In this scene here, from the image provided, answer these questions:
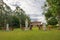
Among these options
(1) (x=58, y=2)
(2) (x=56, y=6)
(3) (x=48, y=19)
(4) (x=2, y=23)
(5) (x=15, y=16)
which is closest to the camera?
(1) (x=58, y=2)

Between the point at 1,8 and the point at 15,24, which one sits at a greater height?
the point at 1,8

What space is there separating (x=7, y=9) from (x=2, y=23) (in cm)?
879

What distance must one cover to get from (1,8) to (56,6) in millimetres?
31365

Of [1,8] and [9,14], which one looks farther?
[9,14]

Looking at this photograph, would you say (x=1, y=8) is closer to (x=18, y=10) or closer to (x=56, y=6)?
(x=18, y=10)

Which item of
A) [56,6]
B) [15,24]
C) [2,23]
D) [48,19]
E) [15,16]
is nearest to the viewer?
[56,6]

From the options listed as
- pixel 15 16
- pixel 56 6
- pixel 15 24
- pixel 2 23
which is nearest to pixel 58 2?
pixel 56 6

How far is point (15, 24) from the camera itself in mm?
60781

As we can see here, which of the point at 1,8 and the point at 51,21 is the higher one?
the point at 1,8

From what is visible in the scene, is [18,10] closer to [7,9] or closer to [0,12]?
[7,9]

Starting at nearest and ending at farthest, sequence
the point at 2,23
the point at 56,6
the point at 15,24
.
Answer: the point at 56,6, the point at 2,23, the point at 15,24

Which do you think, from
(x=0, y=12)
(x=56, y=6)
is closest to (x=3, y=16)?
(x=0, y=12)

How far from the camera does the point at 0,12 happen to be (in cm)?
5609

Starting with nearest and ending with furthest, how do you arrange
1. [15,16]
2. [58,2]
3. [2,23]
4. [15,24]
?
[58,2] → [2,23] → [15,24] → [15,16]
